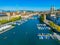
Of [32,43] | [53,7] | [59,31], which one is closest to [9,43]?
[32,43]

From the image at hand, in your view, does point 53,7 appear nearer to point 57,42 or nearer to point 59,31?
point 59,31

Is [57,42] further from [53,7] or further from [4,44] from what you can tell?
[53,7]

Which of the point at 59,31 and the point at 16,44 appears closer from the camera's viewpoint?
the point at 16,44

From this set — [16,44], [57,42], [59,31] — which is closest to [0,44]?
[16,44]

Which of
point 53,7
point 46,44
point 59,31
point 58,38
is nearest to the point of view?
point 46,44

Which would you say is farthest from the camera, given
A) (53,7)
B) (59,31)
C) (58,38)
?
(53,7)

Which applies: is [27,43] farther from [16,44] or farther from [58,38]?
[58,38]

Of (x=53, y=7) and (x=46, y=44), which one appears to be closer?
(x=46, y=44)

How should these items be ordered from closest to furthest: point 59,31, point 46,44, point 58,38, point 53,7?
1. point 46,44
2. point 58,38
3. point 59,31
4. point 53,7
